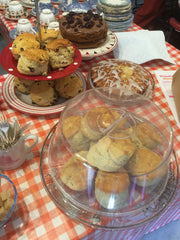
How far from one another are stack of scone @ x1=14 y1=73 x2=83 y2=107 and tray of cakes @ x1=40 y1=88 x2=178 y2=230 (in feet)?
0.60

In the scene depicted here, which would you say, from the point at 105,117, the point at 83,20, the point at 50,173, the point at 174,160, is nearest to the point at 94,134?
the point at 105,117

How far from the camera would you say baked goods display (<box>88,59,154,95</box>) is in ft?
2.87

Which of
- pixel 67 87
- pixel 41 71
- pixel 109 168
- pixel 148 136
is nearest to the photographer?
pixel 109 168

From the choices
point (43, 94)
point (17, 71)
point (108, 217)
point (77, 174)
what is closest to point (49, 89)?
point (43, 94)

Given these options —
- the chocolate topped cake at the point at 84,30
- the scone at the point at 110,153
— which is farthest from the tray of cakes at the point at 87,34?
the scone at the point at 110,153

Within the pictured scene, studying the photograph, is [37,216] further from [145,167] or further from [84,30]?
[84,30]

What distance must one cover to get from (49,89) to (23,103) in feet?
0.37

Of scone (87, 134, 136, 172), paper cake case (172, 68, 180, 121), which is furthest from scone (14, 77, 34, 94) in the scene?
paper cake case (172, 68, 180, 121)

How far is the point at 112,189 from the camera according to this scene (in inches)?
20.1

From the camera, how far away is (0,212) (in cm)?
48

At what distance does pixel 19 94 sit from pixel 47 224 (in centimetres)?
52

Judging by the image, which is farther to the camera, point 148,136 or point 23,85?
point 23,85

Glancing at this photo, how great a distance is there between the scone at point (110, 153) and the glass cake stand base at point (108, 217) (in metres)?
0.12

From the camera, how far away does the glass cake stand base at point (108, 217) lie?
51cm
